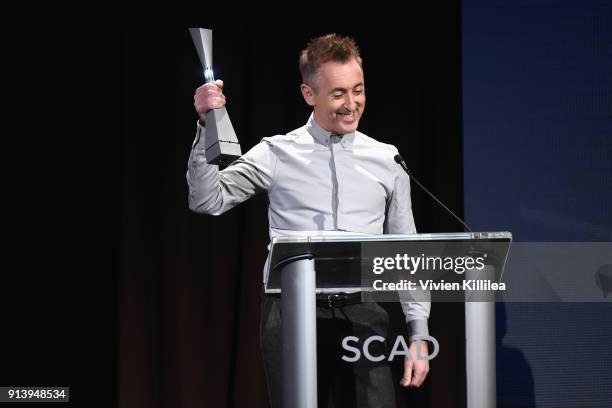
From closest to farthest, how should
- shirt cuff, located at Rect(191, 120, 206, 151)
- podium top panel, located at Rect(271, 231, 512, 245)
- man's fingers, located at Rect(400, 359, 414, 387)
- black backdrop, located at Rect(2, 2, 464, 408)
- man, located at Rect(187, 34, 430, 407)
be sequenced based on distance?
1. podium top panel, located at Rect(271, 231, 512, 245)
2. man's fingers, located at Rect(400, 359, 414, 387)
3. shirt cuff, located at Rect(191, 120, 206, 151)
4. man, located at Rect(187, 34, 430, 407)
5. black backdrop, located at Rect(2, 2, 464, 408)

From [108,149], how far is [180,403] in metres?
1.16

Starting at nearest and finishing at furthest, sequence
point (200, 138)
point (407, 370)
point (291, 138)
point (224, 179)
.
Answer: point (407, 370)
point (200, 138)
point (224, 179)
point (291, 138)

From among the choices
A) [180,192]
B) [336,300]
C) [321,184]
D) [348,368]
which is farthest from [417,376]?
[180,192]

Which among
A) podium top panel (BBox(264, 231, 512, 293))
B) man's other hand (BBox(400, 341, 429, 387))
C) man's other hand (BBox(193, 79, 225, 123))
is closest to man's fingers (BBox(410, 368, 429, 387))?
man's other hand (BBox(400, 341, 429, 387))

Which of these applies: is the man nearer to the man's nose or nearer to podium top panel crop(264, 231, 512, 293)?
the man's nose

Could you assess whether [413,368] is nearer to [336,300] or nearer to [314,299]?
[336,300]

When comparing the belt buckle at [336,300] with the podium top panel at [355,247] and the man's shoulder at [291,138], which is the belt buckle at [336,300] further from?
the man's shoulder at [291,138]

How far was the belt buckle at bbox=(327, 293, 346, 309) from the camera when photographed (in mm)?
1970

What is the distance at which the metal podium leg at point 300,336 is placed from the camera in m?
1.67

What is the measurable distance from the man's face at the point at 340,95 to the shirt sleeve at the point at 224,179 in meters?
0.22

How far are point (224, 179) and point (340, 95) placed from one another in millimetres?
438

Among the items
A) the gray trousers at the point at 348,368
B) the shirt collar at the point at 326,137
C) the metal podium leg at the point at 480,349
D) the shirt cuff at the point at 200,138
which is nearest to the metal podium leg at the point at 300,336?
the gray trousers at the point at 348,368

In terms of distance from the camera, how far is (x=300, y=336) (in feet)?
5.52

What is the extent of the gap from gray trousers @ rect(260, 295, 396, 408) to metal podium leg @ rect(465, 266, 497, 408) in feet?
0.80
